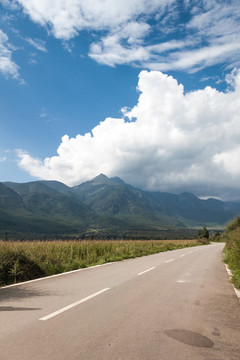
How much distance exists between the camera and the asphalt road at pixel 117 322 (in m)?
4.03

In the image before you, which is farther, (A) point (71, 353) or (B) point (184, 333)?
(B) point (184, 333)

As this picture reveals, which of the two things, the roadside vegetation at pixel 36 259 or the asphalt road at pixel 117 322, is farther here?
the roadside vegetation at pixel 36 259

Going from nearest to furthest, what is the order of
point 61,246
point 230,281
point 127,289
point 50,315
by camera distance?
point 50,315 → point 127,289 → point 230,281 → point 61,246

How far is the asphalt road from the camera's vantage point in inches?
159

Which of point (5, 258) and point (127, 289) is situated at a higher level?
point (5, 258)

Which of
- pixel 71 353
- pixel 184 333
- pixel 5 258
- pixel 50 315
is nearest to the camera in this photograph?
pixel 71 353

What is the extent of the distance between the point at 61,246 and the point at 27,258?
5.26 meters

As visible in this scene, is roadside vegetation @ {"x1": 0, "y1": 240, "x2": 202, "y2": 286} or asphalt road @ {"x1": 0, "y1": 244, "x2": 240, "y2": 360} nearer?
asphalt road @ {"x1": 0, "y1": 244, "x2": 240, "y2": 360}

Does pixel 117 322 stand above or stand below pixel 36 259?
below

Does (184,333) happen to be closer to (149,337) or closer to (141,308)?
(149,337)

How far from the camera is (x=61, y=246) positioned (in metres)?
16.6

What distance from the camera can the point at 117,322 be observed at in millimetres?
5367

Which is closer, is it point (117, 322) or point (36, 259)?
point (117, 322)

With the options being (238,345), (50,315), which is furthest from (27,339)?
(238,345)
